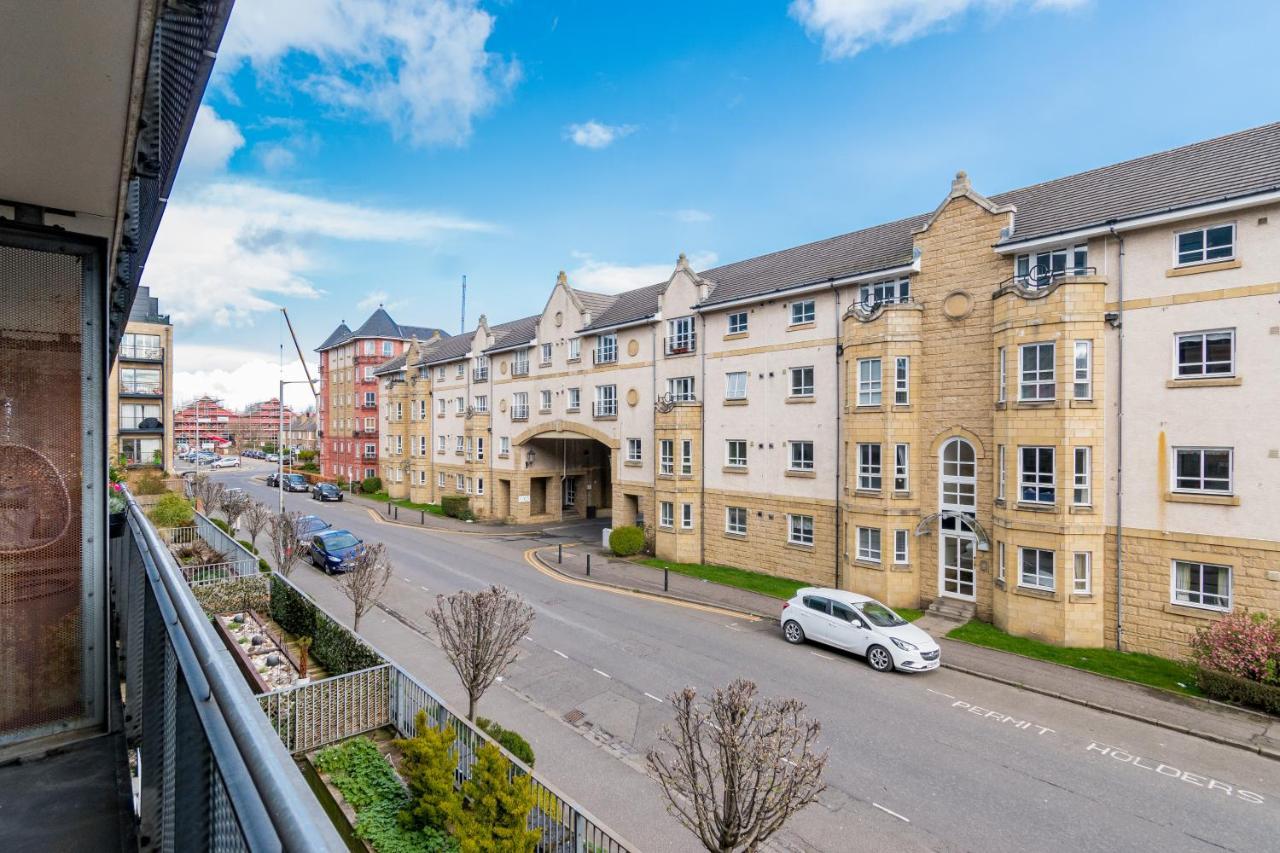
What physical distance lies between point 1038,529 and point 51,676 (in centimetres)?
1953

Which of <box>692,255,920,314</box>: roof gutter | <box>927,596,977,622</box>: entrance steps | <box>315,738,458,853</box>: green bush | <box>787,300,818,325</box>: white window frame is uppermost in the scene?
Answer: <box>692,255,920,314</box>: roof gutter

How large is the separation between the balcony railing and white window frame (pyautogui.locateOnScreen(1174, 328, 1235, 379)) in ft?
52.7

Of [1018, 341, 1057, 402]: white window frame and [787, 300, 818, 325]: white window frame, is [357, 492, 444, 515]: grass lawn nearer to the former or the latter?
[787, 300, 818, 325]: white window frame

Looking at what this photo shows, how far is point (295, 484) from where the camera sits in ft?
180

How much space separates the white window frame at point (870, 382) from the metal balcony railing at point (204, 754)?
791 inches

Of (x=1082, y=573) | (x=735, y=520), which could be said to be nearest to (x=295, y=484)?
(x=735, y=520)

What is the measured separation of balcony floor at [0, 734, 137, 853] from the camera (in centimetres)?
272

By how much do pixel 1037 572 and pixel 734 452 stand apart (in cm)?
1153

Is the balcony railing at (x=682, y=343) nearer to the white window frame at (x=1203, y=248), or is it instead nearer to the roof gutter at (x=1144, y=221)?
the roof gutter at (x=1144, y=221)

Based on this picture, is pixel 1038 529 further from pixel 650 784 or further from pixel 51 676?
pixel 51 676

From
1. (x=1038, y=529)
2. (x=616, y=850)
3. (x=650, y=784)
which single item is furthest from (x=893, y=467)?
(x=616, y=850)

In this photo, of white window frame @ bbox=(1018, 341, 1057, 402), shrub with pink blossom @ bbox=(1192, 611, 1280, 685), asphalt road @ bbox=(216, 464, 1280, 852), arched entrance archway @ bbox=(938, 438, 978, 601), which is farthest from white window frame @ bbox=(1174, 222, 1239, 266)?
asphalt road @ bbox=(216, 464, 1280, 852)

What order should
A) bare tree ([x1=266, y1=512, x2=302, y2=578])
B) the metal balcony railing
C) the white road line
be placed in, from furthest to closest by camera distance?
bare tree ([x1=266, y1=512, x2=302, y2=578]) < the white road line < the metal balcony railing

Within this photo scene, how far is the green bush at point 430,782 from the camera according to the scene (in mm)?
8016
